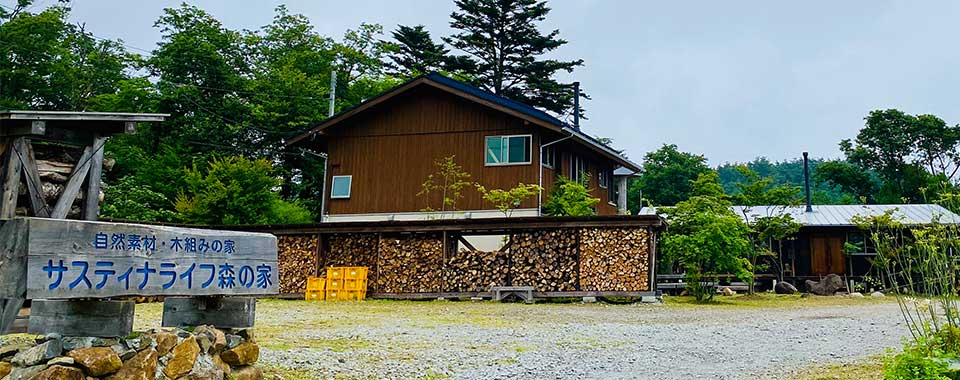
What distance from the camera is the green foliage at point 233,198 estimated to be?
70.6ft

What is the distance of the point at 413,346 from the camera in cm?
816

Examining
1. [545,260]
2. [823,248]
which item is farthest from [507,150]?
[823,248]

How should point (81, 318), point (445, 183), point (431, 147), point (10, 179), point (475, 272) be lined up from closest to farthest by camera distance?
point (81, 318) → point (10, 179) → point (475, 272) → point (445, 183) → point (431, 147)

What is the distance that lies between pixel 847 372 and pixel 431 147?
1667cm

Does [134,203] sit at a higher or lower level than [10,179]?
higher

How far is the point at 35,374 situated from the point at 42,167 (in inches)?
201

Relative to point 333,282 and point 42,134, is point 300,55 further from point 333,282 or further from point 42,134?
point 42,134

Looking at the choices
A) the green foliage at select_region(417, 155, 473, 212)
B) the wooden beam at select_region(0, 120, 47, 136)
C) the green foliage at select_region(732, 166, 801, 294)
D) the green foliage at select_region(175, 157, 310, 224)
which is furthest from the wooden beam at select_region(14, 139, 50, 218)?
the green foliage at select_region(732, 166, 801, 294)

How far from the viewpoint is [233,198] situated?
21.7 metres

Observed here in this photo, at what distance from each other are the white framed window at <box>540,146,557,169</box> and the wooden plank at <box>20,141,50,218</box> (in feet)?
49.0

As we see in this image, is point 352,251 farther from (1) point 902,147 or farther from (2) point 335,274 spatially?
(1) point 902,147

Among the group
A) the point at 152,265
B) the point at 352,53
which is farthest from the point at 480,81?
the point at 152,265

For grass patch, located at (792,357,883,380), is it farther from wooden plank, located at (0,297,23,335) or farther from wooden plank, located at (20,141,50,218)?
wooden plank, located at (20,141,50,218)

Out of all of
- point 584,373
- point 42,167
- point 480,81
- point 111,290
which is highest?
point 480,81
